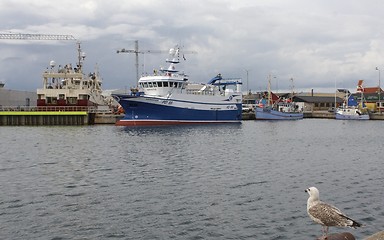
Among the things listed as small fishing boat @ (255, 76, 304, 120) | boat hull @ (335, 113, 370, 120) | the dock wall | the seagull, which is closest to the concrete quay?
small fishing boat @ (255, 76, 304, 120)

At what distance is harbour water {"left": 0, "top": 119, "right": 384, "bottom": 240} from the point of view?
679 inches

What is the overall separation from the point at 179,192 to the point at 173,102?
61601mm

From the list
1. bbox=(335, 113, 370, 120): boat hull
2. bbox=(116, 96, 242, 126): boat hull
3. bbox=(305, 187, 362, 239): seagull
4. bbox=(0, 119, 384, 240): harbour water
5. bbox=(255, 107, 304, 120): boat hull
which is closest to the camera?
bbox=(305, 187, 362, 239): seagull

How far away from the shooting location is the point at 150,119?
84.3 m

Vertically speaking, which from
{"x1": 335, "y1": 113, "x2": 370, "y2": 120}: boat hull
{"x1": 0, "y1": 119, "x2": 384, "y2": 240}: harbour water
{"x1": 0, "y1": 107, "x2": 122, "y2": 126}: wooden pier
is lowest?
{"x1": 0, "y1": 119, "x2": 384, "y2": 240}: harbour water

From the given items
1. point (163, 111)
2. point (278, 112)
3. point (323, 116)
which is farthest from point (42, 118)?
point (323, 116)

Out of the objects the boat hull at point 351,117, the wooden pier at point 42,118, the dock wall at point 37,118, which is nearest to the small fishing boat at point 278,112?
the boat hull at point 351,117

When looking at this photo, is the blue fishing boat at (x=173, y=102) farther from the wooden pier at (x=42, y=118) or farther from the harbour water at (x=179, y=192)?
the harbour water at (x=179, y=192)

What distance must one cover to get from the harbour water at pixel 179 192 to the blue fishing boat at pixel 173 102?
40025 millimetres

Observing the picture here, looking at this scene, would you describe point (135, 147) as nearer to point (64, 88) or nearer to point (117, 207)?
point (117, 207)

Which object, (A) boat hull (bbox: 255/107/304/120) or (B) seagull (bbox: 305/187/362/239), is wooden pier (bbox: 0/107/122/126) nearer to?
(A) boat hull (bbox: 255/107/304/120)

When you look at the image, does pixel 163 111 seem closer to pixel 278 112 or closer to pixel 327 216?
pixel 278 112

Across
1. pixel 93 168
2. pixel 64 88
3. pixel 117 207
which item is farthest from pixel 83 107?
pixel 117 207

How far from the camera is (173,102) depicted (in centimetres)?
8475
